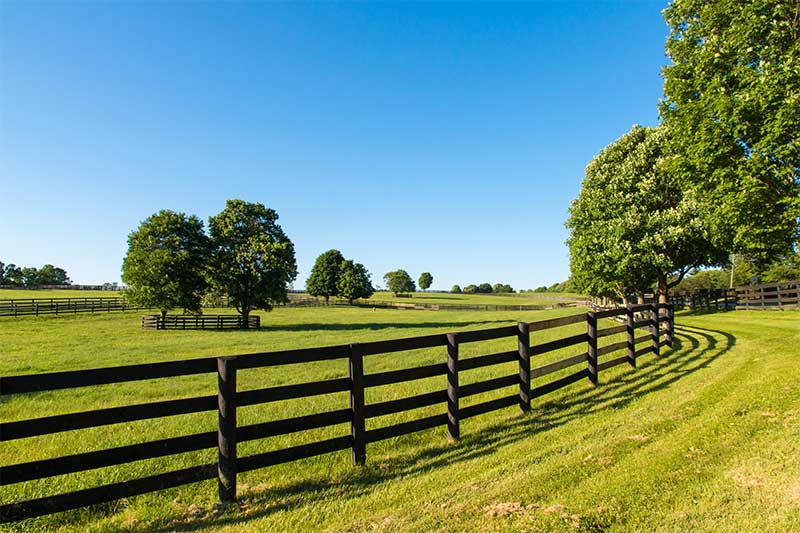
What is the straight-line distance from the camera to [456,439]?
22.7 ft

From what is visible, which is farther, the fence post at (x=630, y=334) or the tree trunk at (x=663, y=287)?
the tree trunk at (x=663, y=287)

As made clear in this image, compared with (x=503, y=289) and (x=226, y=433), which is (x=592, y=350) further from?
(x=503, y=289)

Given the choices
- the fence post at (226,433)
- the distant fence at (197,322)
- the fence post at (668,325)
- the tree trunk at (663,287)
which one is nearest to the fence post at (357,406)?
the fence post at (226,433)

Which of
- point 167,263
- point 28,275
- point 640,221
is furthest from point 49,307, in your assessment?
point 28,275

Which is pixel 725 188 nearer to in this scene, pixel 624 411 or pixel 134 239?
pixel 624 411

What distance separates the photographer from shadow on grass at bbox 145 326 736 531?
4867 mm

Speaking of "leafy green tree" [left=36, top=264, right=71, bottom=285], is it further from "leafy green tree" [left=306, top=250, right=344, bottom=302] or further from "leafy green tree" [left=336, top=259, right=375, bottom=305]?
"leafy green tree" [left=336, top=259, right=375, bottom=305]

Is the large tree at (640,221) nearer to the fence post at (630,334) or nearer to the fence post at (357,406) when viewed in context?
the fence post at (630,334)

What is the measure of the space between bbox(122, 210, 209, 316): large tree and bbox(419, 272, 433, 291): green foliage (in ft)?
513

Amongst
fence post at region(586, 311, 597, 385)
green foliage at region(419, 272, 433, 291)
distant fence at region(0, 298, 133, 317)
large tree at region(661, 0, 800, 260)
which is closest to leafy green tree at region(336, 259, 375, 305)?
distant fence at region(0, 298, 133, 317)

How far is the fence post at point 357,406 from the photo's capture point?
6.00m

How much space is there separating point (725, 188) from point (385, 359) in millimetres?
13660

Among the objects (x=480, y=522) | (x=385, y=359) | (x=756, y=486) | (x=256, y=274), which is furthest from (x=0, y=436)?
(x=256, y=274)

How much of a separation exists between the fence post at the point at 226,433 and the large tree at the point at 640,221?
2369 cm
